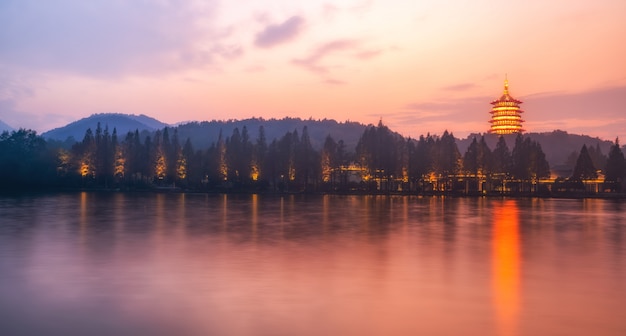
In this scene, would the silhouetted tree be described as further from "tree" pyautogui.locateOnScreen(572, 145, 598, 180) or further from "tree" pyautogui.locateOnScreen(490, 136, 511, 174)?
"tree" pyautogui.locateOnScreen(490, 136, 511, 174)

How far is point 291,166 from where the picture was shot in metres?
103

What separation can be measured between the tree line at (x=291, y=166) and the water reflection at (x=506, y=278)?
6427cm

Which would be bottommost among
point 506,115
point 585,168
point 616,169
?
point 616,169

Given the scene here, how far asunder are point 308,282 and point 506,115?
6762 inches

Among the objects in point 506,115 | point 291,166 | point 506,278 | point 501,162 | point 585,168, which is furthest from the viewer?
point 506,115

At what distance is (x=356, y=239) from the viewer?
998 inches

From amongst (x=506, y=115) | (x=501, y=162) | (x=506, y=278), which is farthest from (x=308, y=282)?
(x=506, y=115)

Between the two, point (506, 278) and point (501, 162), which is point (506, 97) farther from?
point (506, 278)

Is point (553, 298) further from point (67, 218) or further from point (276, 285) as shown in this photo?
point (67, 218)

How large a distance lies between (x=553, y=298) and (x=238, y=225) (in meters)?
21.7

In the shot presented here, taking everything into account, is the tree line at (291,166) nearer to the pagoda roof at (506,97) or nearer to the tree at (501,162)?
the tree at (501,162)

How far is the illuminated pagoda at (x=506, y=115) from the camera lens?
173375 millimetres

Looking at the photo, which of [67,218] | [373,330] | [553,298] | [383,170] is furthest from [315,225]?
[383,170]

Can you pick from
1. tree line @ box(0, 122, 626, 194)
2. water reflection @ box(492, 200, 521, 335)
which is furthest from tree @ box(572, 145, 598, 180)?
water reflection @ box(492, 200, 521, 335)
